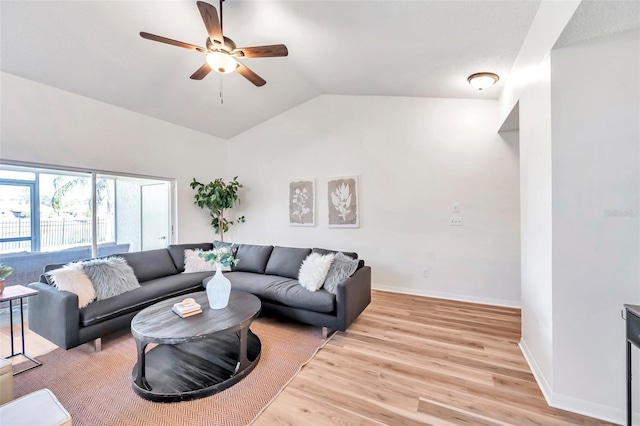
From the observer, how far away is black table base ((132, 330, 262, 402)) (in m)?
1.90

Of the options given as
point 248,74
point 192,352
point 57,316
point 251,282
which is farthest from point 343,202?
point 57,316

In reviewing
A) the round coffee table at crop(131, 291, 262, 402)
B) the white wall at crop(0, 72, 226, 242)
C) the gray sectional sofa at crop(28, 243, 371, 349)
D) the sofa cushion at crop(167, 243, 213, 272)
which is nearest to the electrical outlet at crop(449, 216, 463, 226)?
the gray sectional sofa at crop(28, 243, 371, 349)

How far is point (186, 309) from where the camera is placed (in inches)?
88.1

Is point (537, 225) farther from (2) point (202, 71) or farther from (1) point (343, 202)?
(2) point (202, 71)

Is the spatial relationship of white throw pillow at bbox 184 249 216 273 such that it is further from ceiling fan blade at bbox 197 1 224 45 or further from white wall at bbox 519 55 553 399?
white wall at bbox 519 55 553 399

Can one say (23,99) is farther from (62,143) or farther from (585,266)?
(585,266)

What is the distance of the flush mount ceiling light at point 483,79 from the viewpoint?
284 cm

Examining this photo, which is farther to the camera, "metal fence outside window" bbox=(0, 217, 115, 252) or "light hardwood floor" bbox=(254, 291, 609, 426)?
"metal fence outside window" bbox=(0, 217, 115, 252)

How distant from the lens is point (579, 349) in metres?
1.71

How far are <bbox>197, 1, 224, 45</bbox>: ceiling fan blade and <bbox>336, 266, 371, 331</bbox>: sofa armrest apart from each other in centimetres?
243

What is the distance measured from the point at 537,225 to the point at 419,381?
1492mm

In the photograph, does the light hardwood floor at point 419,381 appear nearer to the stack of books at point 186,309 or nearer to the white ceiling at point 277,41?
the stack of books at point 186,309

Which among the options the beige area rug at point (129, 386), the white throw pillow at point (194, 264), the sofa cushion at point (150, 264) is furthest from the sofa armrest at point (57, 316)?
the white throw pillow at point (194, 264)

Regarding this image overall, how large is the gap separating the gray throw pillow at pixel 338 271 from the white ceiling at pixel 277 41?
2.27 m
